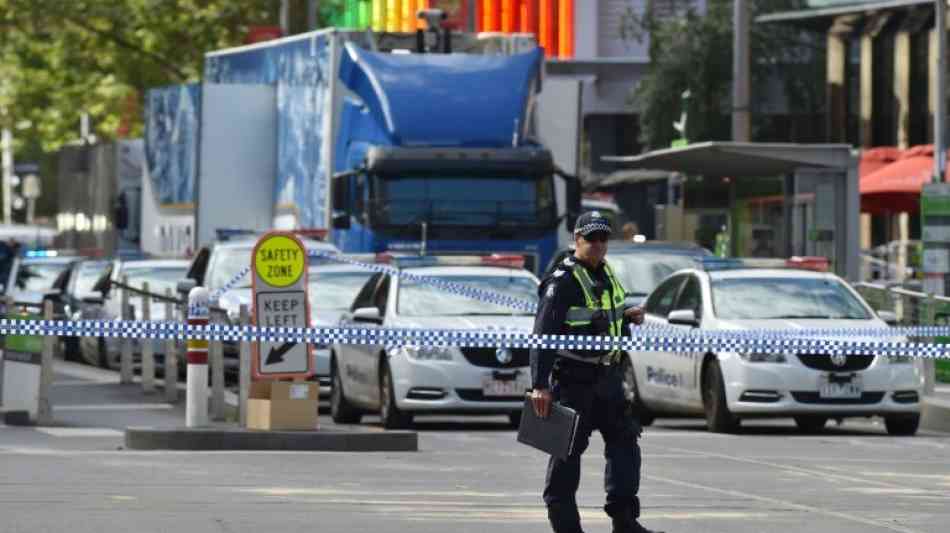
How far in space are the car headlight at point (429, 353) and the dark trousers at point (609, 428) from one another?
996cm

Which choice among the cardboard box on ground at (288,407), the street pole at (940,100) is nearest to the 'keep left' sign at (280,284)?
the cardboard box on ground at (288,407)

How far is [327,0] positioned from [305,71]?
130 ft

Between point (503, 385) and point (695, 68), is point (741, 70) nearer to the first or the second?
point (503, 385)

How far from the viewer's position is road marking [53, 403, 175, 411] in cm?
2534

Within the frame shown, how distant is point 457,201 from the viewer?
1195 inches

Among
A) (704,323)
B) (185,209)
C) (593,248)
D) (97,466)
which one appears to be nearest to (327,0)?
(185,209)

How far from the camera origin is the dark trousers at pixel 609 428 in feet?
41.9

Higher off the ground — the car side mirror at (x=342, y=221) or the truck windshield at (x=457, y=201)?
the truck windshield at (x=457, y=201)

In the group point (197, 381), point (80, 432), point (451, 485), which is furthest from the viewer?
point (80, 432)

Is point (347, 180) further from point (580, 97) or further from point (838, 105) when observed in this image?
point (838, 105)

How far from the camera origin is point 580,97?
1298 inches

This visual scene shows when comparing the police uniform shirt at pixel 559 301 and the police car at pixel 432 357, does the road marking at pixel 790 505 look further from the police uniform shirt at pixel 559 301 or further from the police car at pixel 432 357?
the police car at pixel 432 357

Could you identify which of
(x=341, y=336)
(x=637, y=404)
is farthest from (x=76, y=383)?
(x=341, y=336)

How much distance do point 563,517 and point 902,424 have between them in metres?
10.9
